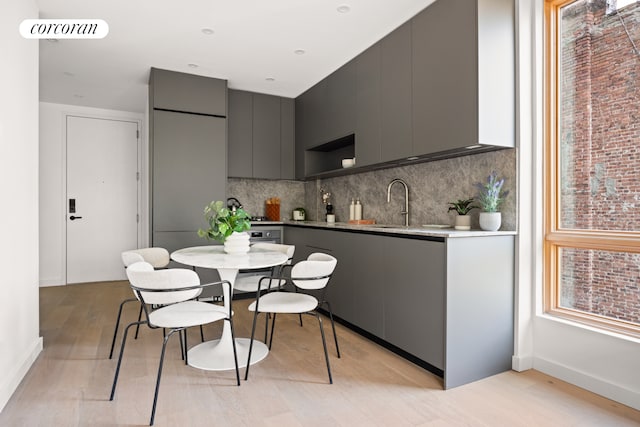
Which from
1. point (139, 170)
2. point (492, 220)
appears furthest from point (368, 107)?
point (139, 170)

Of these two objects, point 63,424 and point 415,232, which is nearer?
point 63,424

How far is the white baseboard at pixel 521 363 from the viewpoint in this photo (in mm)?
2465

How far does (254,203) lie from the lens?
5.04 metres

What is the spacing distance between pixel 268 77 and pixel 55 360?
3318mm

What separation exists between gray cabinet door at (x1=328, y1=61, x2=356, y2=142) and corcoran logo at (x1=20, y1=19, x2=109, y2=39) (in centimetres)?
213

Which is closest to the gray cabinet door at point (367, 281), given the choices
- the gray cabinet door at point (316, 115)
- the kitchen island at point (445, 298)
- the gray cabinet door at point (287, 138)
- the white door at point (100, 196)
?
the kitchen island at point (445, 298)

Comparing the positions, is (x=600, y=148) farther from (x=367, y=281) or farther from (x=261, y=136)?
(x=261, y=136)

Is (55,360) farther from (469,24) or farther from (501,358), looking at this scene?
(469,24)

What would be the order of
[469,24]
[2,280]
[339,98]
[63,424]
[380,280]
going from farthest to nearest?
[339,98] < [380,280] < [469,24] < [2,280] < [63,424]

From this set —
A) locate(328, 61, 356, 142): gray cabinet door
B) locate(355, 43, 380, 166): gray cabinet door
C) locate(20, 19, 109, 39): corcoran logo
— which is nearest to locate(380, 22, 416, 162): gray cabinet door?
locate(355, 43, 380, 166): gray cabinet door

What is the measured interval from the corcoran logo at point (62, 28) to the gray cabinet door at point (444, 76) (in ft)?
7.57

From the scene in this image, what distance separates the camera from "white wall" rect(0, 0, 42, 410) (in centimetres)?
207

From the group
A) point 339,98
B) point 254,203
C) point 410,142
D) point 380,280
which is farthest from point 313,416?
point 254,203

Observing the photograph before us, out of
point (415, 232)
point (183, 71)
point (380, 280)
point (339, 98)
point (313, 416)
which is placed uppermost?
point (183, 71)
